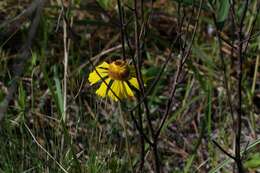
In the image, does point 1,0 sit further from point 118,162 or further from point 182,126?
point 118,162

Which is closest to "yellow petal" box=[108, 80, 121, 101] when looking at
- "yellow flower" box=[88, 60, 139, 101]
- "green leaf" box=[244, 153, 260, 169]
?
"yellow flower" box=[88, 60, 139, 101]

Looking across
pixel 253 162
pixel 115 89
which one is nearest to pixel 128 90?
pixel 115 89

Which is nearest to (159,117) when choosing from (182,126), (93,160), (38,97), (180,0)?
(182,126)

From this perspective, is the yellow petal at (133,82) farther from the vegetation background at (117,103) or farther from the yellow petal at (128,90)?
the vegetation background at (117,103)

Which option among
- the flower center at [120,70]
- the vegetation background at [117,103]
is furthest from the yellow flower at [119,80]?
the vegetation background at [117,103]

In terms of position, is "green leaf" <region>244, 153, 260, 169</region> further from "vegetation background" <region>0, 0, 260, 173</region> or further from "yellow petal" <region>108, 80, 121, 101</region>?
"yellow petal" <region>108, 80, 121, 101</region>
